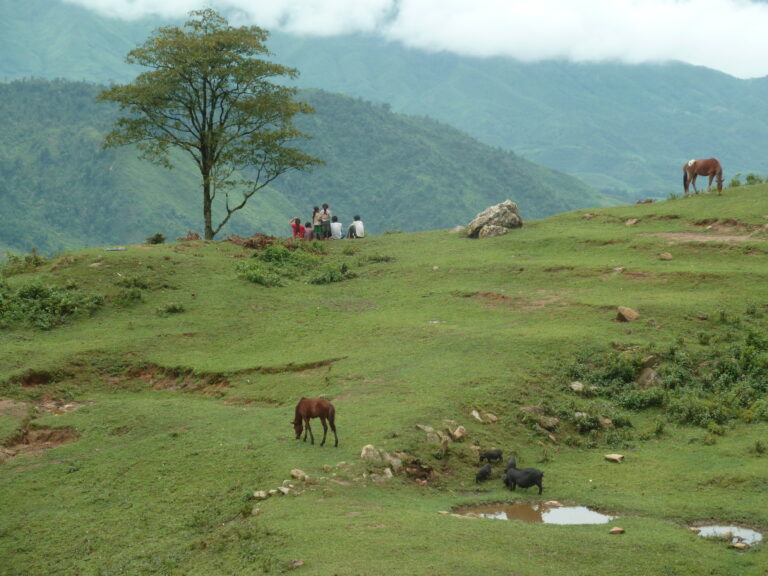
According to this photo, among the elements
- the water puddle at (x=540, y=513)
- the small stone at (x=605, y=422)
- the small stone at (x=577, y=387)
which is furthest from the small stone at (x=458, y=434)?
the small stone at (x=577, y=387)

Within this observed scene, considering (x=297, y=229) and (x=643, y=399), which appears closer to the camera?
(x=643, y=399)

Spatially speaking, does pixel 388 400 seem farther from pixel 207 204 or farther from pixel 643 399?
pixel 207 204

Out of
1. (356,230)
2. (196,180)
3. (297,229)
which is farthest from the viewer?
(196,180)

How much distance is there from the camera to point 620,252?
26922 mm

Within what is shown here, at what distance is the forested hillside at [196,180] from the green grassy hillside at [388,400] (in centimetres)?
8820

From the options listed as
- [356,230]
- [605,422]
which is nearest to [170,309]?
[356,230]

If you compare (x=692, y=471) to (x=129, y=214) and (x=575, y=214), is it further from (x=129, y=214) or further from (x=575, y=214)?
(x=129, y=214)

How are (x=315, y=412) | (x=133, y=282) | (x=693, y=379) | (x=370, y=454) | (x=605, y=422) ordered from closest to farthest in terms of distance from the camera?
(x=370, y=454) < (x=315, y=412) < (x=605, y=422) < (x=693, y=379) < (x=133, y=282)

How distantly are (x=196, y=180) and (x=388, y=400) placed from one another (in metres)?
135

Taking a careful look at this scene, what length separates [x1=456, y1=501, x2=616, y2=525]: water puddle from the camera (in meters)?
12.1

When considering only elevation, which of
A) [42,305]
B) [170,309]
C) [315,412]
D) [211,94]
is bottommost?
[315,412]

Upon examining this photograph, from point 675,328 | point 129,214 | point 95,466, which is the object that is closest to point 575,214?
point 675,328

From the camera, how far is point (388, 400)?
53.2ft

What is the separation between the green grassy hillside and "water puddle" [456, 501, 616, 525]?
0.23m
